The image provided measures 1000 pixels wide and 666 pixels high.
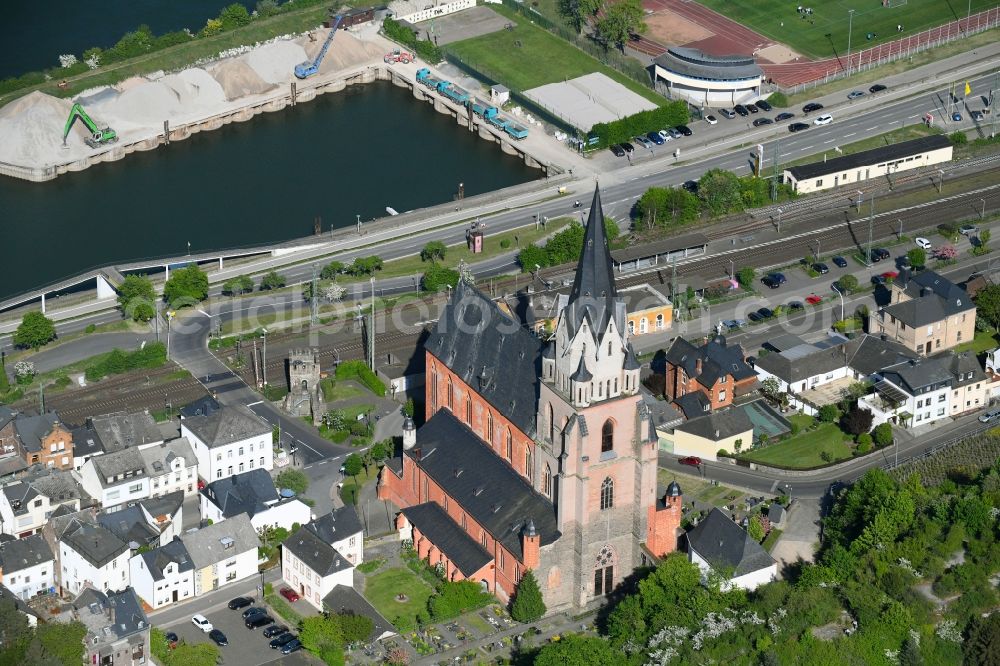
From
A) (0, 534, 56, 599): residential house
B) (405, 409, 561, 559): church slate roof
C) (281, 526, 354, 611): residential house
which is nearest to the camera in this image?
(405, 409, 561, 559): church slate roof

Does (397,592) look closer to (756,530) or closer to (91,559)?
(91,559)

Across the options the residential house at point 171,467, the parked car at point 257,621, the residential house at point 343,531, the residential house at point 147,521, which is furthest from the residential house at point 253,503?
the parked car at point 257,621

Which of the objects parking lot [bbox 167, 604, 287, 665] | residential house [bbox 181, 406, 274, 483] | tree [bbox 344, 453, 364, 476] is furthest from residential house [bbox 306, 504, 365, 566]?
residential house [bbox 181, 406, 274, 483]

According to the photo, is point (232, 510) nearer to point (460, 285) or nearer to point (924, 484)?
point (460, 285)

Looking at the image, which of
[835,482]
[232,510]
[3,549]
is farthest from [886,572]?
[3,549]

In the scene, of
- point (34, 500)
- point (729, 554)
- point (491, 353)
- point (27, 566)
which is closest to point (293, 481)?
point (34, 500)

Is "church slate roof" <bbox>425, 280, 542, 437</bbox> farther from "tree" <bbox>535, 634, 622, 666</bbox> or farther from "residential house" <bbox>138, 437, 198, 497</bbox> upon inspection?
"residential house" <bbox>138, 437, 198, 497</bbox>
